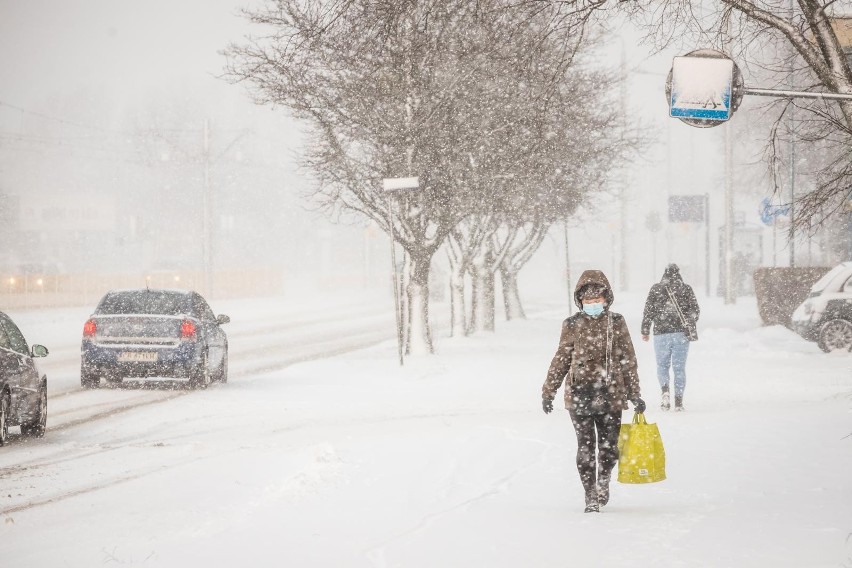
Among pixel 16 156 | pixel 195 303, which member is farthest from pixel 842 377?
pixel 16 156

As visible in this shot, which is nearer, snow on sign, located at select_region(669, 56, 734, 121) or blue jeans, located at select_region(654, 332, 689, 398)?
snow on sign, located at select_region(669, 56, 734, 121)

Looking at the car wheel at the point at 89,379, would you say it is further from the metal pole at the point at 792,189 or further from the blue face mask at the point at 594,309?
A: the blue face mask at the point at 594,309

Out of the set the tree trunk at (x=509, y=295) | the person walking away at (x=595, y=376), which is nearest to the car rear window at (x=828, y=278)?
the tree trunk at (x=509, y=295)

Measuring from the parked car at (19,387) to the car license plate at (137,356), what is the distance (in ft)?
12.5

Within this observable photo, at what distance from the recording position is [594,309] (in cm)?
771

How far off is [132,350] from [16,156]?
9969 centimetres

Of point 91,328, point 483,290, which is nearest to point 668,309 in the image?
point 91,328

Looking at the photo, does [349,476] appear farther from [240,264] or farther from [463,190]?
[240,264]

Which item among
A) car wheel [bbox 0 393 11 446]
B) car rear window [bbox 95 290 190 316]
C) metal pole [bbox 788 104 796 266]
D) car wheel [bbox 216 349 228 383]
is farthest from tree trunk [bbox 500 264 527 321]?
car wheel [bbox 0 393 11 446]

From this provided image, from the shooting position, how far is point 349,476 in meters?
9.12

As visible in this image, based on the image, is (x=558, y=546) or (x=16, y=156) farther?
(x=16, y=156)

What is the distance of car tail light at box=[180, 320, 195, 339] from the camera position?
669 inches

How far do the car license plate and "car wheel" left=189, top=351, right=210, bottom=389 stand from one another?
0.64 m

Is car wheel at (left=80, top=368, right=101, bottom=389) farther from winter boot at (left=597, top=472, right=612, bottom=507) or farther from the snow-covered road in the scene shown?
winter boot at (left=597, top=472, right=612, bottom=507)
